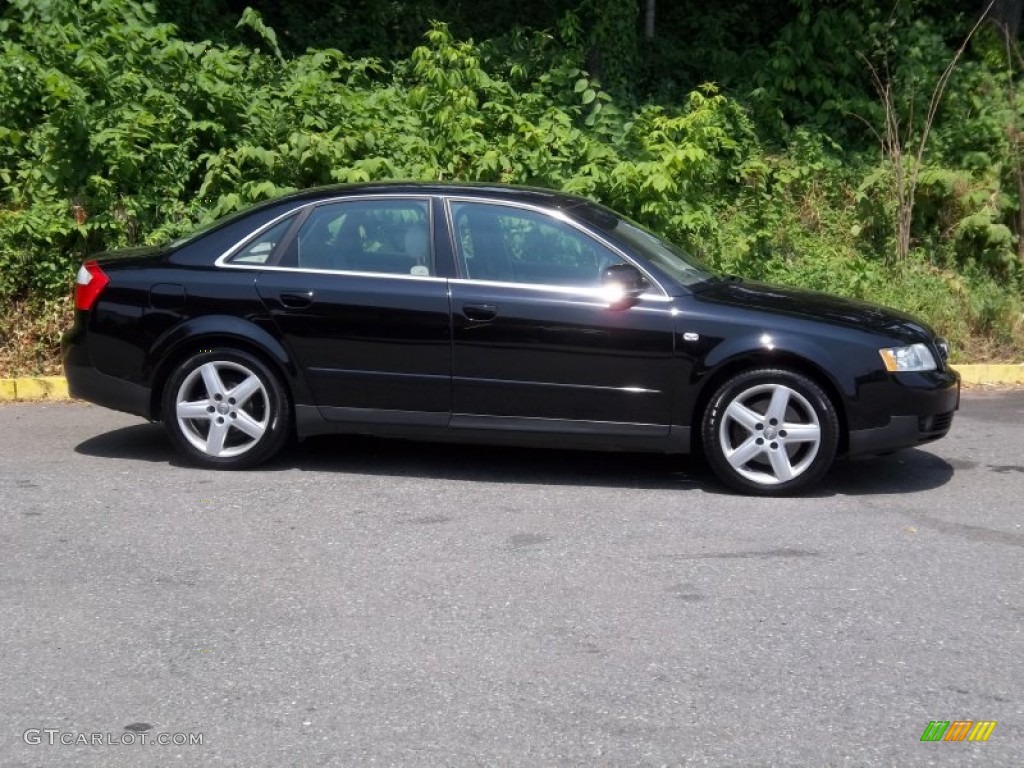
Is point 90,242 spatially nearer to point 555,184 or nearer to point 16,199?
point 16,199

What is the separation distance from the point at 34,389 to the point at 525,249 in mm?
4044

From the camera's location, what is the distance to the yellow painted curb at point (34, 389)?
9258 millimetres

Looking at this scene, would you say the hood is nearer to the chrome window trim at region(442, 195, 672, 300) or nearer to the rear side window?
the chrome window trim at region(442, 195, 672, 300)

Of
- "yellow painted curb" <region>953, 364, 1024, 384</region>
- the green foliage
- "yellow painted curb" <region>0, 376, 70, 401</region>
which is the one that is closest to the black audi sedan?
"yellow painted curb" <region>0, 376, 70, 401</region>

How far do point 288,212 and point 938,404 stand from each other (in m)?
3.62

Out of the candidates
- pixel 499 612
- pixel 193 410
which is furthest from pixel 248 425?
pixel 499 612

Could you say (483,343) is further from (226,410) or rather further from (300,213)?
(226,410)

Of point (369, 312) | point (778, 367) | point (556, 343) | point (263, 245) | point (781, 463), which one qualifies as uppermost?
point (263, 245)

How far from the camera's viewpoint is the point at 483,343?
7016 mm

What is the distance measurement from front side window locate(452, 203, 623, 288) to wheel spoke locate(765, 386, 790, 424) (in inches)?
42.1

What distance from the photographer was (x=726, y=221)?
12.1 metres

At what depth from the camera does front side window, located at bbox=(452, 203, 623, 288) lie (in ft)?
23.3

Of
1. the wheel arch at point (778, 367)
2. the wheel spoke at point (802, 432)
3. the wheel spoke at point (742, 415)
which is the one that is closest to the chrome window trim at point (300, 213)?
the wheel arch at point (778, 367)

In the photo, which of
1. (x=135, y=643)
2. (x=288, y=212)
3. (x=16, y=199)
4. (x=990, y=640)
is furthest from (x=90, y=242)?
(x=990, y=640)
